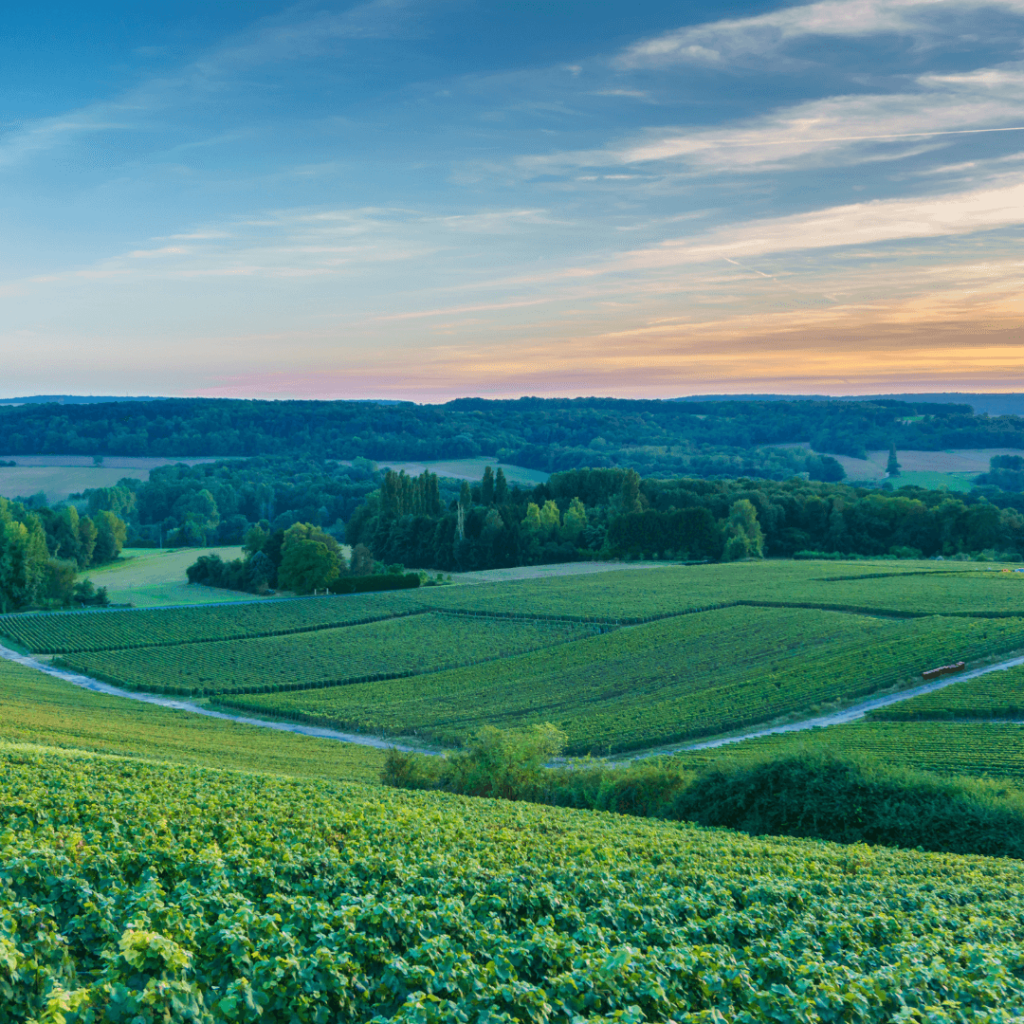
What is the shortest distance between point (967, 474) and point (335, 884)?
633 feet

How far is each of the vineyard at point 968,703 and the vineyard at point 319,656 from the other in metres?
27.5

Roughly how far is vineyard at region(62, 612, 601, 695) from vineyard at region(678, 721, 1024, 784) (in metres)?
26.8

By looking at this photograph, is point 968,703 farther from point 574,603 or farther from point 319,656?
point 319,656

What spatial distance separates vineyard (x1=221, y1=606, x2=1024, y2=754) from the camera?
1754 inches

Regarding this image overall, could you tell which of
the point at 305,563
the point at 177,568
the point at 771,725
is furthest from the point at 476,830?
the point at 177,568

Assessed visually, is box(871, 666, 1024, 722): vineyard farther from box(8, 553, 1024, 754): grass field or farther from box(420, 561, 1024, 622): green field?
box(420, 561, 1024, 622): green field

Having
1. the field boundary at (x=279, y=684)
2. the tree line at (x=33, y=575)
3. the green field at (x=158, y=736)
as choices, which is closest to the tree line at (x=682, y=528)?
the tree line at (x=33, y=575)

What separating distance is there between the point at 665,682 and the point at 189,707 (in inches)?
1126

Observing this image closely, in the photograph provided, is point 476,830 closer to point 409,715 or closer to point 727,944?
point 727,944

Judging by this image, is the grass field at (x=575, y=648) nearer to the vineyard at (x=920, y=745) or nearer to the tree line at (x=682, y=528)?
the vineyard at (x=920, y=745)

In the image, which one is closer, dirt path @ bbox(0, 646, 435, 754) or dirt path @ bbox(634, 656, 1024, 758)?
dirt path @ bbox(634, 656, 1024, 758)

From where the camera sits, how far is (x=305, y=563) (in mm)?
88375

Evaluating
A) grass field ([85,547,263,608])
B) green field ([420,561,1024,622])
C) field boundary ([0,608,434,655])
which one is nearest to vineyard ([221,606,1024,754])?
green field ([420,561,1024,622])

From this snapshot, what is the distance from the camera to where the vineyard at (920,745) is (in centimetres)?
3184
